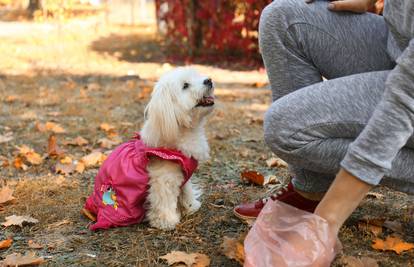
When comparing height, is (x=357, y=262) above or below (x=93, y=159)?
above

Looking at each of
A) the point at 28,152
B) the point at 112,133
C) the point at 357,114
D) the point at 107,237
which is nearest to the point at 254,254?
the point at 357,114

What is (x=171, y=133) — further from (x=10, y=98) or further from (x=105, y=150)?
(x=10, y=98)

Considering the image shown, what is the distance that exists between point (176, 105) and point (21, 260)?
3.20 feet

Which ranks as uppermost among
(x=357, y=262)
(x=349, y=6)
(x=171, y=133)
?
(x=349, y=6)

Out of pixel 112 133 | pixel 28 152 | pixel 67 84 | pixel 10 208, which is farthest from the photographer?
pixel 67 84

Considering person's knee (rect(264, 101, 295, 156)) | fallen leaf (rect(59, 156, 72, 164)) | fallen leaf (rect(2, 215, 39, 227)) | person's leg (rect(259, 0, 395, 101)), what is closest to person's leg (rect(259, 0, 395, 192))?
person's leg (rect(259, 0, 395, 101))

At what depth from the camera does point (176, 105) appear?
8.39 ft

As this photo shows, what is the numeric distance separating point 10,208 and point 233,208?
1.17 metres

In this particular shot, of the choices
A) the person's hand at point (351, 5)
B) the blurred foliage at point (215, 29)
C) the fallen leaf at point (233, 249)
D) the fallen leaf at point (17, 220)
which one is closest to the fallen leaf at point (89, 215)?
the fallen leaf at point (17, 220)

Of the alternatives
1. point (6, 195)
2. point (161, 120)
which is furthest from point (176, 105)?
point (6, 195)

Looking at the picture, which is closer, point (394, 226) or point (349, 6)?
point (349, 6)

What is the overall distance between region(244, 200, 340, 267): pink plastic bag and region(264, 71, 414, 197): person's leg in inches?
9.7

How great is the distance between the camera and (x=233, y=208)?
2.75m

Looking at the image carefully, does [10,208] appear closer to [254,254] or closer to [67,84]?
[254,254]
